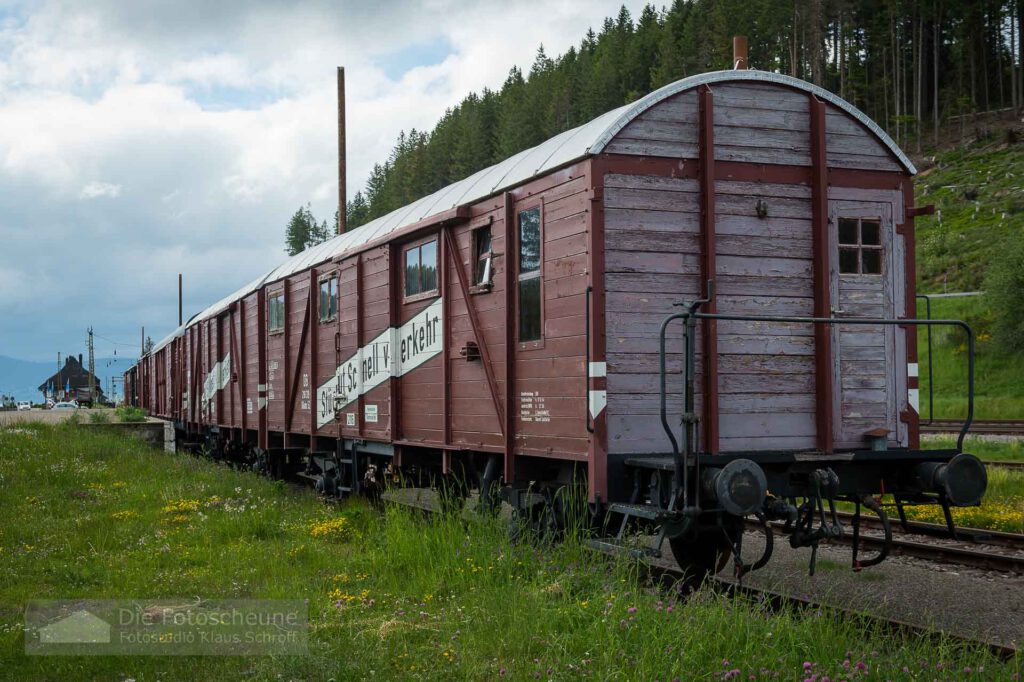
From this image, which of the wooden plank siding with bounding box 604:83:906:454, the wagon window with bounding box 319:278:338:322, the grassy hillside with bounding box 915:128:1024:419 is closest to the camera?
the wooden plank siding with bounding box 604:83:906:454

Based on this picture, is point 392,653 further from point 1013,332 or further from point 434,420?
point 1013,332

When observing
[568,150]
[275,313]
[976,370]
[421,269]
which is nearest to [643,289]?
[568,150]

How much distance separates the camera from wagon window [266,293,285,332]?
602 inches

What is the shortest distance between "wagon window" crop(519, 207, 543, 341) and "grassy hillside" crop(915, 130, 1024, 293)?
95.5 feet

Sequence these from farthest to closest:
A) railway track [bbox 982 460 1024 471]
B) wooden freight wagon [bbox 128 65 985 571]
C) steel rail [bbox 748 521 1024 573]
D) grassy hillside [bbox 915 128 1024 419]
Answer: grassy hillside [bbox 915 128 1024 419], railway track [bbox 982 460 1024 471], steel rail [bbox 748 521 1024 573], wooden freight wagon [bbox 128 65 985 571]

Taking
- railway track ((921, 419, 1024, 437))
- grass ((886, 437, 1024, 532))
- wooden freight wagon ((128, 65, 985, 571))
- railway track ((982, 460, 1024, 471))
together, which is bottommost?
grass ((886, 437, 1024, 532))

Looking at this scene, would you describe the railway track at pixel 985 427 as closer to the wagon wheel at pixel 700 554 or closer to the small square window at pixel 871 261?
the small square window at pixel 871 261

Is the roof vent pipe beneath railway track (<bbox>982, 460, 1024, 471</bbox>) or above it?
above

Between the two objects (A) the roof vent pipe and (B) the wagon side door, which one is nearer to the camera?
(B) the wagon side door

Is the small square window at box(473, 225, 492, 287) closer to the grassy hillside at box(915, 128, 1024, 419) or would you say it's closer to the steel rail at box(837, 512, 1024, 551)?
the steel rail at box(837, 512, 1024, 551)

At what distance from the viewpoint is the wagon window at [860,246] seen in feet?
25.6

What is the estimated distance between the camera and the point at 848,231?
25.7 ft

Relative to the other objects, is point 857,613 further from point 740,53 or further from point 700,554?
point 740,53

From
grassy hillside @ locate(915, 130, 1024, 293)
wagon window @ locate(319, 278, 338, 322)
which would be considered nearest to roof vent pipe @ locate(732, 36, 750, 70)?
wagon window @ locate(319, 278, 338, 322)
